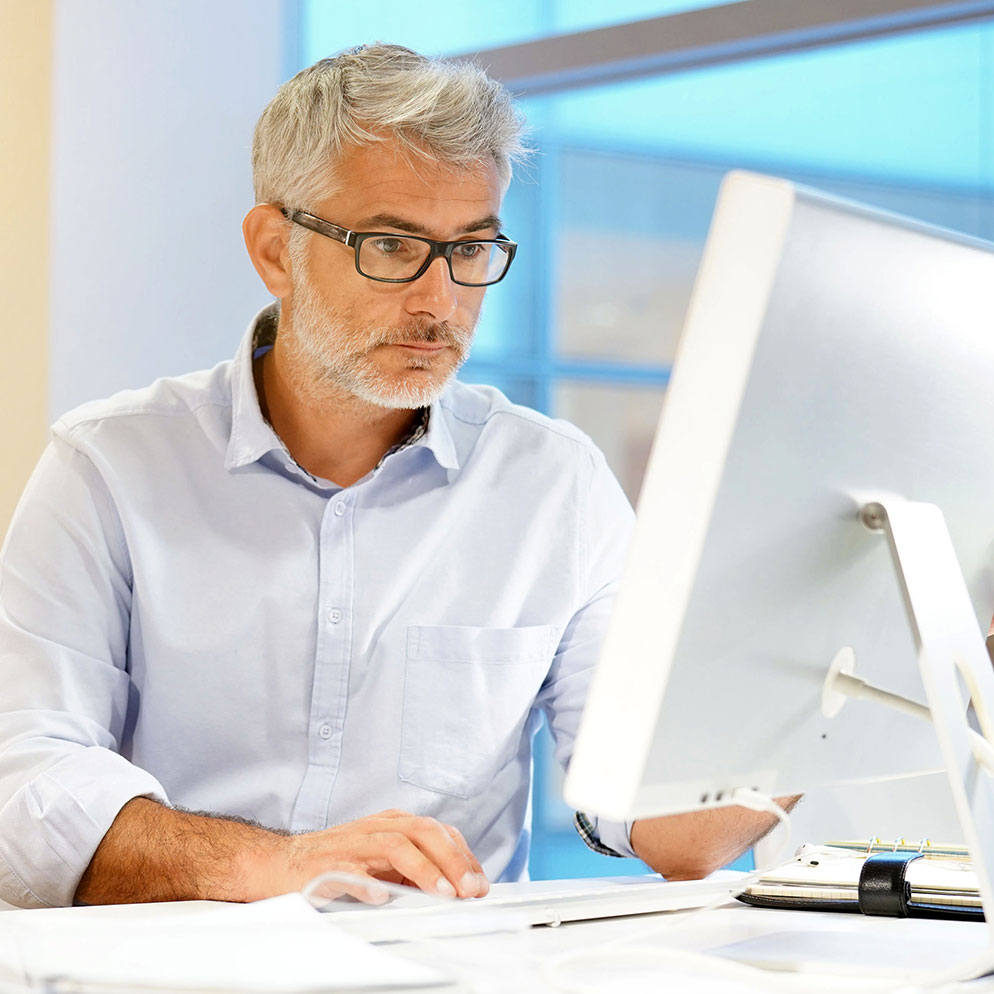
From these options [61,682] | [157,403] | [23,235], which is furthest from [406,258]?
[23,235]

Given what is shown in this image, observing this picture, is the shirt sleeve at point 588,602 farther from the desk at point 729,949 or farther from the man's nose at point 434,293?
the desk at point 729,949

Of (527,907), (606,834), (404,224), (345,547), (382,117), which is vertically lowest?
(606,834)

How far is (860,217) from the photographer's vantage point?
2.11 ft

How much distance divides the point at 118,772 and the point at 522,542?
530 millimetres

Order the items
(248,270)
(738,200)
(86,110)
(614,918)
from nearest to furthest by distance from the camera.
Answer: (738,200) < (614,918) < (86,110) < (248,270)

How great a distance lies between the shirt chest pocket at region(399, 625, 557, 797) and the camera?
1.41 metres

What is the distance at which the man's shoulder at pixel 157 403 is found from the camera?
4.79 ft

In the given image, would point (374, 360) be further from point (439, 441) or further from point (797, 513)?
point (797, 513)

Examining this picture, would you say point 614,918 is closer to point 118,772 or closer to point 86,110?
point 118,772

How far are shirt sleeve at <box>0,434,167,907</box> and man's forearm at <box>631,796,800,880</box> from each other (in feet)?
1.46

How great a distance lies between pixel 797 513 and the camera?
0.67 m

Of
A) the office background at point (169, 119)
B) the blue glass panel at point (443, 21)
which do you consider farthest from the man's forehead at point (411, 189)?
the blue glass panel at point (443, 21)

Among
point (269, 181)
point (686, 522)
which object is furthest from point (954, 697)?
point (269, 181)

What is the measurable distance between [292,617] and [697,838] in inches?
19.9
